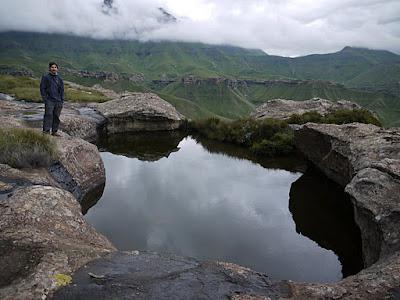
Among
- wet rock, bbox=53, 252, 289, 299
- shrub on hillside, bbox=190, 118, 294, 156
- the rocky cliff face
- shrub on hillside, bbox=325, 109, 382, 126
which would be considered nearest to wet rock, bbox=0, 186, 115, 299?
the rocky cliff face

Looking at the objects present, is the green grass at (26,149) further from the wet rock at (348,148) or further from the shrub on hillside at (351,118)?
the shrub on hillside at (351,118)

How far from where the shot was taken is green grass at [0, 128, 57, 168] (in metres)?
13.6

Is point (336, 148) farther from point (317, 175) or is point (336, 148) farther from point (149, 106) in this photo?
point (149, 106)

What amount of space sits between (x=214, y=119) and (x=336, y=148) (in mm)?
16910

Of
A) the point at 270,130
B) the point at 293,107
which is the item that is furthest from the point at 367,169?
the point at 293,107

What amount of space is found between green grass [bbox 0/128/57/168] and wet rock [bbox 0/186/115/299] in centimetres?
398

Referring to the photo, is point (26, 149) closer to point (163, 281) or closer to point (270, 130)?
point (163, 281)

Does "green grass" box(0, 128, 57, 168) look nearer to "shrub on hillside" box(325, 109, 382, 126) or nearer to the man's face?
the man's face

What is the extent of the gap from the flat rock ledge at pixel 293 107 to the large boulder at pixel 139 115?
25.4ft

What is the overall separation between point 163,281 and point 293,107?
98.6 feet

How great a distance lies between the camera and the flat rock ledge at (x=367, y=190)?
22.6 ft

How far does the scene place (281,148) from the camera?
82.5ft

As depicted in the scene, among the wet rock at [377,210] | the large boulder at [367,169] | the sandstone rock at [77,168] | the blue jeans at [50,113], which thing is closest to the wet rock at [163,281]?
the wet rock at [377,210]

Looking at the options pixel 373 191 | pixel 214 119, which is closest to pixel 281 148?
pixel 214 119
